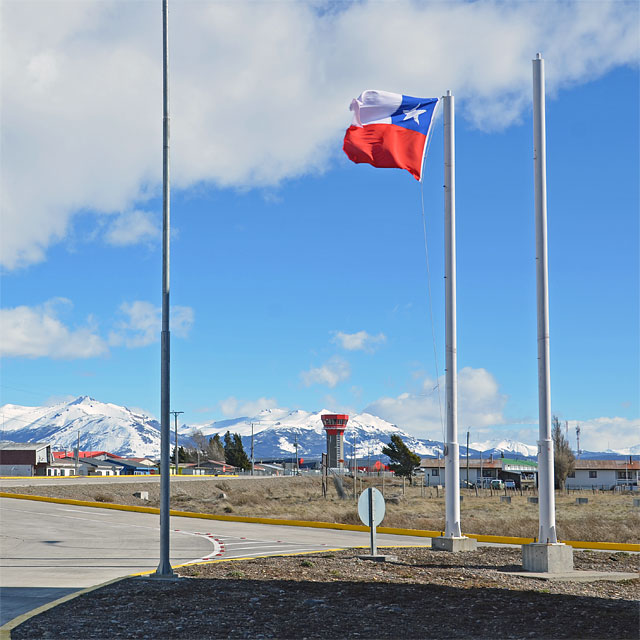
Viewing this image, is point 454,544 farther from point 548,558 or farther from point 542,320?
point 542,320

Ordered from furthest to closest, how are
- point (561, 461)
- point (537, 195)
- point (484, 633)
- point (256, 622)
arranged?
point (561, 461) < point (537, 195) < point (256, 622) < point (484, 633)

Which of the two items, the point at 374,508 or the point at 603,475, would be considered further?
the point at 603,475

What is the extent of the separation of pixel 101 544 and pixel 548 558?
12.2 meters

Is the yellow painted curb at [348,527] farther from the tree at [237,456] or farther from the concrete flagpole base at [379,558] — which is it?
the tree at [237,456]

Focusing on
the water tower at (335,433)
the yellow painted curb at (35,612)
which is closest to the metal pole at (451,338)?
the yellow painted curb at (35,612)

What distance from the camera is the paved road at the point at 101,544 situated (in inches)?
537

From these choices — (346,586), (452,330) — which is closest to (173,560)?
(346,586)

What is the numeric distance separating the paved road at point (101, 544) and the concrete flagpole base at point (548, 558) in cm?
632

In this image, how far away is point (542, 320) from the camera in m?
14.5

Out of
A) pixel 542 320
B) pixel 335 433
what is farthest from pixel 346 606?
pixel 335 433

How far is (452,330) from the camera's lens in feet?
54.8

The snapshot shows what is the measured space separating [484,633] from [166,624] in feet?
11.9

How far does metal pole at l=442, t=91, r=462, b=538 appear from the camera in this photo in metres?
16.4

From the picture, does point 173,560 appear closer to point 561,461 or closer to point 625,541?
point 625,541
